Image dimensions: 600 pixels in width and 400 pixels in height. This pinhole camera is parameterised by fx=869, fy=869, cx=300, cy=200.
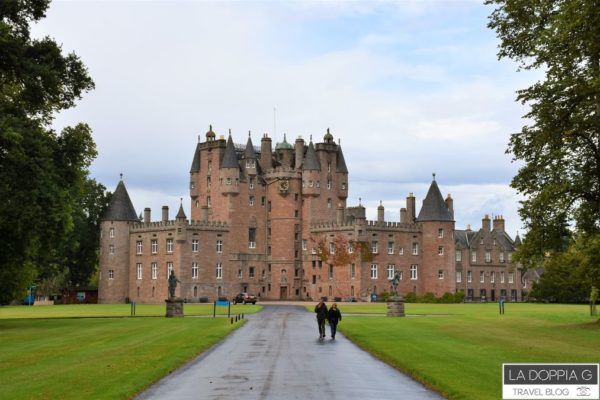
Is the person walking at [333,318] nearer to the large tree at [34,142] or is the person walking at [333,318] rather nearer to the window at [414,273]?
the large tree at [34,142]

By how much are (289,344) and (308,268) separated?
259ft

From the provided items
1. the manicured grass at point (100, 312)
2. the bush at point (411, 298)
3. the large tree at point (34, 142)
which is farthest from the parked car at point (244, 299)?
the large tree at point (34, 142)

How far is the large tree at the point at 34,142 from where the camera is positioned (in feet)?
141

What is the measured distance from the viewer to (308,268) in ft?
373

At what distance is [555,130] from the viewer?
1677 inches

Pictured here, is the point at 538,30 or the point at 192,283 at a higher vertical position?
the point at 538,30

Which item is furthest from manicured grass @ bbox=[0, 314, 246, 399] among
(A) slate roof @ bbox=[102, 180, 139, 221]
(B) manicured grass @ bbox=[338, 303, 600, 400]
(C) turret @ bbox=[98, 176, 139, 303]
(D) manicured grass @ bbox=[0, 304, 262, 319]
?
(A) slate roof @ bbox=[102, 180, 139, 221]

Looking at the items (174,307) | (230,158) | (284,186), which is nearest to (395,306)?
(174,307)

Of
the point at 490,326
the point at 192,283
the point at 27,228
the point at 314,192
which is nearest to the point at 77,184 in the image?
the point at 27,228

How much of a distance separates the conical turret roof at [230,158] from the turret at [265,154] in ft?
20.0

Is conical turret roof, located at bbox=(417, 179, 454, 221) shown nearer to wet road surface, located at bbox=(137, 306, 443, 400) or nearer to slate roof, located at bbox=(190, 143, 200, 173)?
slate roof, located at bbox=(190, 143, 200, 173)

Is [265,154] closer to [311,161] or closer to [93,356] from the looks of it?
[311,161]

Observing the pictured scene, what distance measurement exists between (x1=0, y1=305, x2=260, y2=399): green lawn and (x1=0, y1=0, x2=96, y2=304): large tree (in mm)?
5288

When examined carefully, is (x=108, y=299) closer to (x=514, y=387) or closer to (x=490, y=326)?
(x=490, y=326)
